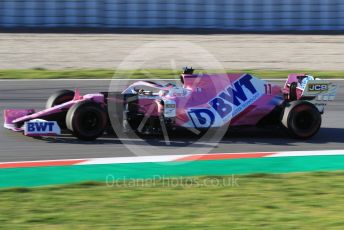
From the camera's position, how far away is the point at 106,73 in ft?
52.8

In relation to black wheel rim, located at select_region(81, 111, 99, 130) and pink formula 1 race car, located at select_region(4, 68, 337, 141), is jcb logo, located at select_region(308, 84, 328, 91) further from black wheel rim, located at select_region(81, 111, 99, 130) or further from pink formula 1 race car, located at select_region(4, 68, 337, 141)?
black wheel rim, located at select_region(81, 111, 99, 130)

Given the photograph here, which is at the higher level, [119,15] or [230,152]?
[119,15]

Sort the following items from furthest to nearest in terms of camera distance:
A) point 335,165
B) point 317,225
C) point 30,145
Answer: point 30,145 < point 335,165 < point 317,225

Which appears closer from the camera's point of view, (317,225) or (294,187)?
(317,225)

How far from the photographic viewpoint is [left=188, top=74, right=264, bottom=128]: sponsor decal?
31.9ft

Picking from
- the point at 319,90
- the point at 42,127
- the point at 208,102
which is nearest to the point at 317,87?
the point at 319,90

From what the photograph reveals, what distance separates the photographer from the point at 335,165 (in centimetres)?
884

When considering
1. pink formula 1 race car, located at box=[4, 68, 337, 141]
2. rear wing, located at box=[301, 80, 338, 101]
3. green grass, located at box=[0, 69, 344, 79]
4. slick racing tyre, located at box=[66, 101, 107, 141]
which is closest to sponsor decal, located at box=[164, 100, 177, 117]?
pink formula 1 race car, located at box=[4, 68, 337, 141]

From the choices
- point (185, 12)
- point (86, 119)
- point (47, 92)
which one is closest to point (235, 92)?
point (86, 119)

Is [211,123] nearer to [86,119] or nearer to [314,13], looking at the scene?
[86,119]

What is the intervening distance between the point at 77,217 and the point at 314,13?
18.3 m

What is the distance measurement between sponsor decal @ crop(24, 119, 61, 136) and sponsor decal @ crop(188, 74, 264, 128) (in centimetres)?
Result: 175

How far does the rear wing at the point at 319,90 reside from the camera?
1014 cm

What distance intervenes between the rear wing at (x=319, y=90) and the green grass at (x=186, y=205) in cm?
237
